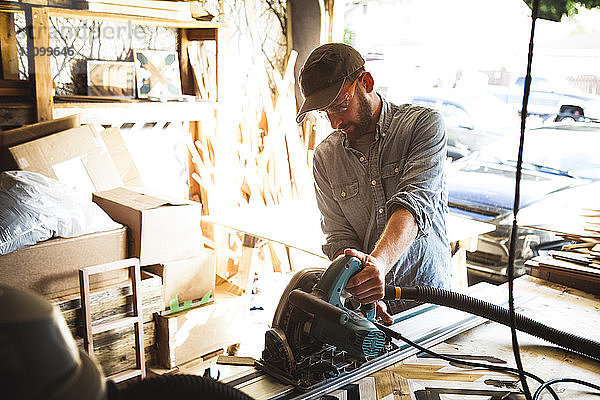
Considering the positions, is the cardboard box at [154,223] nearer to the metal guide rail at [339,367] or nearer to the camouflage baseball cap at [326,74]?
the camouflage baseball cap at [326,74]

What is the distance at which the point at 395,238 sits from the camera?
5.57 feet

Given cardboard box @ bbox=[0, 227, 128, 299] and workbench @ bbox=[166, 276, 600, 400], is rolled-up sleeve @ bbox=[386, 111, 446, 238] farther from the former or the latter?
cardboard box @ bbox=[0, 227, 128, 299]

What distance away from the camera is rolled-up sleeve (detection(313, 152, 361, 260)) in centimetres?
216

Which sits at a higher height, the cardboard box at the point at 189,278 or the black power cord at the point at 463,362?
the black power cord at the point at 463,362

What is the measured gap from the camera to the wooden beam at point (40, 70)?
9.21 feet

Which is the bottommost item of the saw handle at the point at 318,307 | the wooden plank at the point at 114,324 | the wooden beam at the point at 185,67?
the wooden plank at the point at 114,324

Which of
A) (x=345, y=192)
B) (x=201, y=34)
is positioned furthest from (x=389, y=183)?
(x=201, y=34)

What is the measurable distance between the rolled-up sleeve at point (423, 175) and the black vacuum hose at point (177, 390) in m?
1.18

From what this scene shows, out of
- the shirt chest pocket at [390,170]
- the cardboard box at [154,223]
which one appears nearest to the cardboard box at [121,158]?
the cardboard box at [154,223]

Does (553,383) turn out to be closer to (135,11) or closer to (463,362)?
(463,362)

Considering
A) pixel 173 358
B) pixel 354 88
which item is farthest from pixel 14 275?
pixel 354 88

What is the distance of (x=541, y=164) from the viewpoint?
3848 millimetres

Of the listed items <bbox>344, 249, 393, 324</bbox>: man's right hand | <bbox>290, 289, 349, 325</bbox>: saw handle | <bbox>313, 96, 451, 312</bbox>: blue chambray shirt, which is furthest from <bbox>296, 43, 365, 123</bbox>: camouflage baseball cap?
<bbox>290, 289, 349, 325</bbox>: saw handle

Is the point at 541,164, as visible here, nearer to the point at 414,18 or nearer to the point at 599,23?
the point at 599,23
